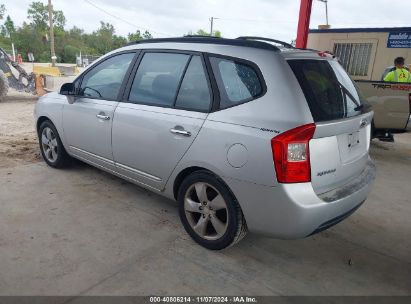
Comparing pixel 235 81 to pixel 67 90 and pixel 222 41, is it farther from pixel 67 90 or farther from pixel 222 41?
pixel 67 90

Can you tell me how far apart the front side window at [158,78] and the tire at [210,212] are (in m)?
0.79

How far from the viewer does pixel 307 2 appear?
296 inches

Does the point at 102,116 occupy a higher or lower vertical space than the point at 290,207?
higher

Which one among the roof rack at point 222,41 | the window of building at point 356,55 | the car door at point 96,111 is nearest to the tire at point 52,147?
the car door at point 96,111

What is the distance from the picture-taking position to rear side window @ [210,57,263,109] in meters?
2.68

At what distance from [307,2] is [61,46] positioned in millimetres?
66219

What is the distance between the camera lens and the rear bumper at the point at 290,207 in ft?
8.14

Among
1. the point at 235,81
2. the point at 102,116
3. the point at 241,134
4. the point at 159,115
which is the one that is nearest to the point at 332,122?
the point at 241,134

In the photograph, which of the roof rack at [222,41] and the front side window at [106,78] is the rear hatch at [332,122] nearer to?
the roof rack at [222,41]

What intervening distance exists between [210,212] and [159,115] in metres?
0.99

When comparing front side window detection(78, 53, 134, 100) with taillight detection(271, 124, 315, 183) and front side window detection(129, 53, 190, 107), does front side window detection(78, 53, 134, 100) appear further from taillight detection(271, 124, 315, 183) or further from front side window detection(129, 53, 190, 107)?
taillight detection(271, 124, 315, 183)

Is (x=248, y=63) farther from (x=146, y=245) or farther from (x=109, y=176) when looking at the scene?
(x=109, y=176)

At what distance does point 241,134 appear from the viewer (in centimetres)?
260

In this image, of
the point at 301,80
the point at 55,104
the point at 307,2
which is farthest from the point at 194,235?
the point at 307,2
